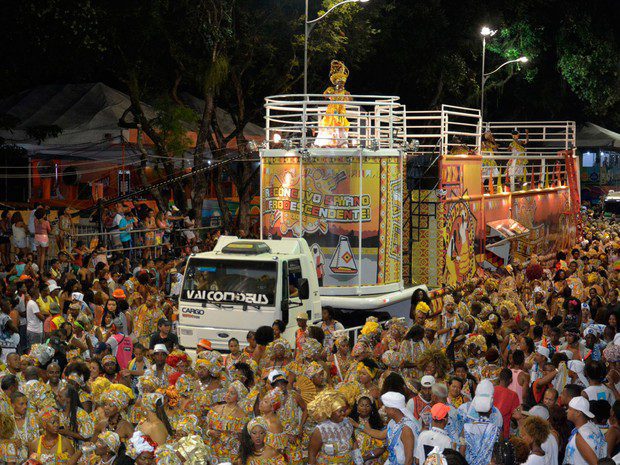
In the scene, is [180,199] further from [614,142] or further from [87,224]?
[614,142]

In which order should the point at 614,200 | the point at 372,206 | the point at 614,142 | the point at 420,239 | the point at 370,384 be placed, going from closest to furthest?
the point at 370,384
the point at 372,206
the point at 420,239
the point at 614,200
the point at 614,142

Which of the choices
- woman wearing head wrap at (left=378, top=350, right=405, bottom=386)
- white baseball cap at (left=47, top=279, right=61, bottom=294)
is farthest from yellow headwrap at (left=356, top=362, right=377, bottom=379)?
white baseball cap at (left=47, top=279, right=61, bottom=294)

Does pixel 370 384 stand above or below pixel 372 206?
below

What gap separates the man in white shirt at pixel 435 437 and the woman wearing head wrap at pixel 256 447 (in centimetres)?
109

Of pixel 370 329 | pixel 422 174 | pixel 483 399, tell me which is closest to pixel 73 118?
pixel 422 174

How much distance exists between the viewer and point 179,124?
27094mm

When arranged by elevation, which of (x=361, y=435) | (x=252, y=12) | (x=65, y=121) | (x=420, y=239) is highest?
(x=252, y=12)

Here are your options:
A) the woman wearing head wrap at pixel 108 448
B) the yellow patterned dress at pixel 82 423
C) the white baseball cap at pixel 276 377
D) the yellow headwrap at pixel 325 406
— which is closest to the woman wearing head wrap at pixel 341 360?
the white baseball cap at pixel 276 377

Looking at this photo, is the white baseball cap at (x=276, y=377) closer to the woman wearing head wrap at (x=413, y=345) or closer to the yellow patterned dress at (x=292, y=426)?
the yellow patterned dress at (x=292, y=426)

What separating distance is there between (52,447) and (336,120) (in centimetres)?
1061

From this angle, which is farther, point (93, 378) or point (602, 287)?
point (602, 287)

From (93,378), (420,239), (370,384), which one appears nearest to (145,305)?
(93,378)

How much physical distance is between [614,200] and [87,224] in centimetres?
2844

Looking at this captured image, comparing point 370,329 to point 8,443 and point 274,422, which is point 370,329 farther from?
point 8,443
